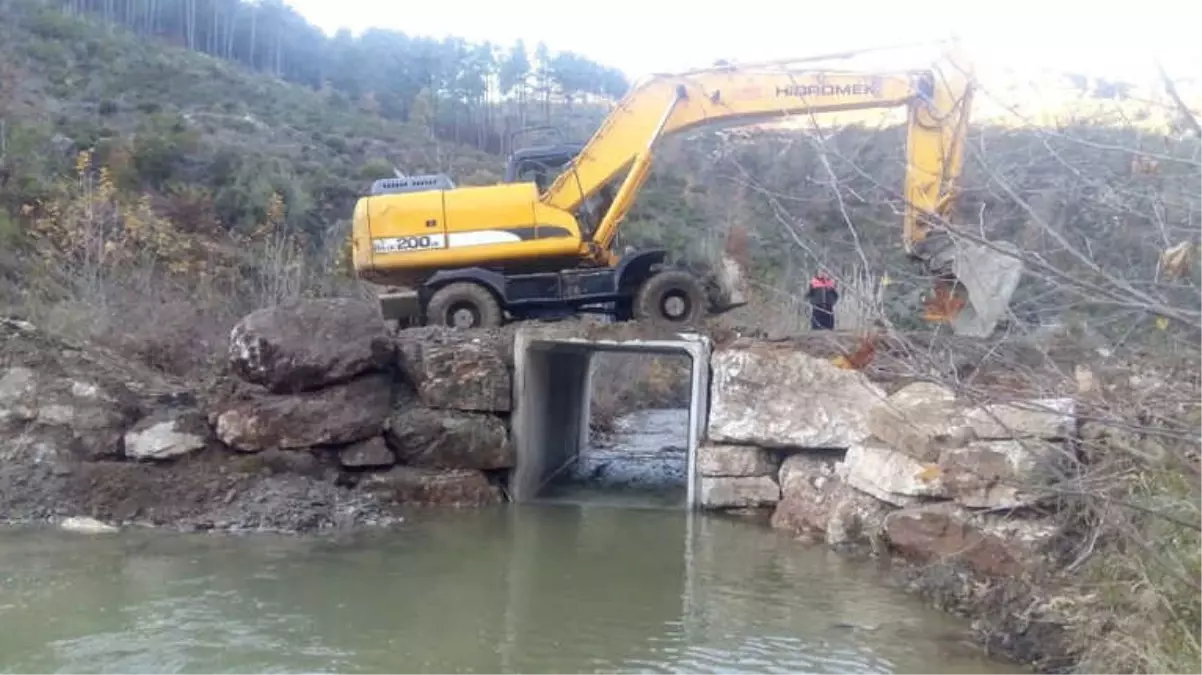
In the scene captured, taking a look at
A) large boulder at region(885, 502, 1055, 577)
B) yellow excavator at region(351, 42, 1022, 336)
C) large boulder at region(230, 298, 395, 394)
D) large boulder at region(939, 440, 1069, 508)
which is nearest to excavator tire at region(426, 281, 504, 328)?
yellow excavator at region(351, 42, 1022, 336)

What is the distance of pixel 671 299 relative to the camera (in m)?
12.3

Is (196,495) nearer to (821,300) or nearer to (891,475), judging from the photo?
(891,475)

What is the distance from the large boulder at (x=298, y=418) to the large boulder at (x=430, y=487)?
484 mm

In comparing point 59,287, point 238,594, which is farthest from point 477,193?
point 59,287

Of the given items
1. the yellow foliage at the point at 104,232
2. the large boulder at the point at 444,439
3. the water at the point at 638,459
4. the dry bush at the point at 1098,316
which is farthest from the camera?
the yellow foliage at the point at 104,232

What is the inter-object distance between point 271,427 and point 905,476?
5.97 metres

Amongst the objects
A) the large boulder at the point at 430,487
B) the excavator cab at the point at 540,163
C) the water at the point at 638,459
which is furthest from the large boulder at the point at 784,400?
the excavator cab at the point at 540,163

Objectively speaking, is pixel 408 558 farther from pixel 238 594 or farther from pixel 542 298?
pixel 542 298

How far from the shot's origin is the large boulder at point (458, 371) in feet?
38.8

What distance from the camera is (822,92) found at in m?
12.4

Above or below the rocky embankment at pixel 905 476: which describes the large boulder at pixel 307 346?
above

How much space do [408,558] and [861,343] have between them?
425 cm

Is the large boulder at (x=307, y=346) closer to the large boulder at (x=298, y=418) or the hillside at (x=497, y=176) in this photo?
the large boulder at (x=298, y=418)

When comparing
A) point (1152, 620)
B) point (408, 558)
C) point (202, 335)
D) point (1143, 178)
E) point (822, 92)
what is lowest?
point (408, 558)
